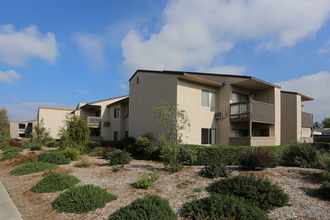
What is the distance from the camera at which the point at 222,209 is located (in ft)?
14.9

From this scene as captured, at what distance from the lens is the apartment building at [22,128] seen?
55.8m

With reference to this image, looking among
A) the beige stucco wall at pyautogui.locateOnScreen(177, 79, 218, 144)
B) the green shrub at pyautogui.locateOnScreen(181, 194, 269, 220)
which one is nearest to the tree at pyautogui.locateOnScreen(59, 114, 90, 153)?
the beige stucco wall at pyautogui.locateOnScreen(177, 79, 218, 144)

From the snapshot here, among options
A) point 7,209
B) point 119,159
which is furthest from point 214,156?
point 7,209

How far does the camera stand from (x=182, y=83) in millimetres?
14547

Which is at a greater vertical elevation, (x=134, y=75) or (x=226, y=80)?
(x=134, y=75)

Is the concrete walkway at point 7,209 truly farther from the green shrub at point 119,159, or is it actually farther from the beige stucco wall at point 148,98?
the beige stucco wall at point 148,98

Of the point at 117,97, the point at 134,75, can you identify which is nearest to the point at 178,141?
the point at 134,75

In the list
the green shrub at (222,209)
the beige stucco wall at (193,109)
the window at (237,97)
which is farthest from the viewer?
the window at (237,97)

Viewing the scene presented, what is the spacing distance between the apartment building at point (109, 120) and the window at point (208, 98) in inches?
414

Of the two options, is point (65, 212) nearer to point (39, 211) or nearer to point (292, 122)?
point (39, 211)

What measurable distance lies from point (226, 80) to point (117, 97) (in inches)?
722

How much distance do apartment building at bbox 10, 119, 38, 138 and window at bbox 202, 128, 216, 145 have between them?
167 feet

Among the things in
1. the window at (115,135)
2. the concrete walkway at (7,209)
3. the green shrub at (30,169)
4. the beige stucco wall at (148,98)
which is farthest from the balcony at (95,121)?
the concrete walkway at (7,209)

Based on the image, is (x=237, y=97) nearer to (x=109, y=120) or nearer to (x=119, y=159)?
(x=119, y=159)
